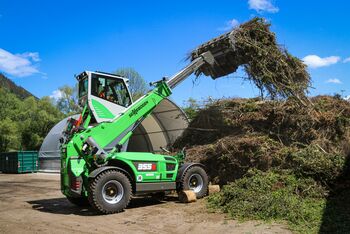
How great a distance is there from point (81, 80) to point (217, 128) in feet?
17.3

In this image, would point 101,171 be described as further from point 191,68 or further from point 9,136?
point 9,136

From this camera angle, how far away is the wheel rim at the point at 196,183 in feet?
36.5

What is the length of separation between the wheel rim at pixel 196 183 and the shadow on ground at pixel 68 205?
28.4 inches

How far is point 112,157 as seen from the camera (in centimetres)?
984

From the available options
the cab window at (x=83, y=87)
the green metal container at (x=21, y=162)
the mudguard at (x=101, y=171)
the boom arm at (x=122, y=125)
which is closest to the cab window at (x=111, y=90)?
the cab window at (x=83, y=87)

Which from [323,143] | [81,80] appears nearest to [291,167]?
[323,143]

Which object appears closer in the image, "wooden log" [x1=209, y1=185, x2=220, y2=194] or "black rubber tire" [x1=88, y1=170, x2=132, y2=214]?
"black rubber tire" [x1=88, y1=170, x2=132, y2=214]

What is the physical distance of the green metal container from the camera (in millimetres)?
29188

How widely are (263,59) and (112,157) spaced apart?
6320 millimetres

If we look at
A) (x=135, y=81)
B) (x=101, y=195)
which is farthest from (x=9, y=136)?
(x=101, y=195)

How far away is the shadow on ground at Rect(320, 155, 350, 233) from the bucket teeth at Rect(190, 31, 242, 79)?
516cm

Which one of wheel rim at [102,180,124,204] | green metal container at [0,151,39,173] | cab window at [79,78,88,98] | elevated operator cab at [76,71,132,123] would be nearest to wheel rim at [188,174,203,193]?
wheel rim at [102,180,124,204]

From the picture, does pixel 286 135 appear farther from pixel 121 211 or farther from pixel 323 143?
pixel 121 211

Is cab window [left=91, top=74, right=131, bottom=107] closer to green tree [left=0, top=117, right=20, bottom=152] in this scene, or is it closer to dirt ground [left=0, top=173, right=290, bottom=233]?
dirt ground [left=0, top=173, right=290, bottom=233]
